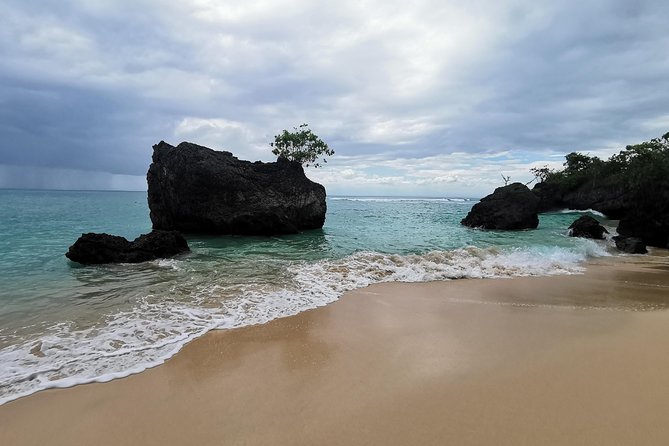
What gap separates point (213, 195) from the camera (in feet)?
70.8

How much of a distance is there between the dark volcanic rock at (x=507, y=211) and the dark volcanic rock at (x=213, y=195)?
16.6 m

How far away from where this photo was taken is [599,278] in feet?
Answer: 33.1

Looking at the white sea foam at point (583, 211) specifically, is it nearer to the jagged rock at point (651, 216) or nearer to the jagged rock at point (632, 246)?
the jagged rock at point (651, 216)

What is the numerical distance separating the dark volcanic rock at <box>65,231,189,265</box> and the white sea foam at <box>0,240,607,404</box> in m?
1.32

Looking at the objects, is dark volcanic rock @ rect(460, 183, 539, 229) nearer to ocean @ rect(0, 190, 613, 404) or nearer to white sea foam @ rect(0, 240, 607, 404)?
ocean @ rect(0, 190, 613, 404)

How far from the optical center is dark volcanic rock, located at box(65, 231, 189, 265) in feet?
38.1

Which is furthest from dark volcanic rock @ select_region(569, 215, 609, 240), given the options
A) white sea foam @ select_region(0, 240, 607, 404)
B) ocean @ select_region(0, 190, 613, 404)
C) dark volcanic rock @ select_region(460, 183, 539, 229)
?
white sea foam @ select_region(0, 240, 607, 404)

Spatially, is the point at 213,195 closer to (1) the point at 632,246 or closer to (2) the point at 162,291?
(2) the point at 162,291

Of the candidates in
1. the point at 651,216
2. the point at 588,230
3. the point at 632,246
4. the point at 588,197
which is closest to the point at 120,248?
the point at 632,246

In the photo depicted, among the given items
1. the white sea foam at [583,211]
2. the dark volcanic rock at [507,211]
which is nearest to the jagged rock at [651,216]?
the dark volcanic rock at [507,211]

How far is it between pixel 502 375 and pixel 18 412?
5.13 metres

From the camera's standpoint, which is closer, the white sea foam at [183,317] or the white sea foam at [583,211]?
the white sea foam at [183,317]

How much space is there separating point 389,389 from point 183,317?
4050mm

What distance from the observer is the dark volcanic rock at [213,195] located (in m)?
21.5
